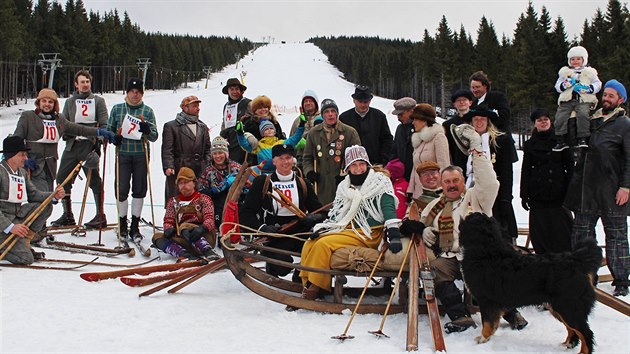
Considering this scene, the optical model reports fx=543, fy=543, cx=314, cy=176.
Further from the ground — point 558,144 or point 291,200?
point 558,144

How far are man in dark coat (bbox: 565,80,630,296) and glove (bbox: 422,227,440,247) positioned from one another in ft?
5.46

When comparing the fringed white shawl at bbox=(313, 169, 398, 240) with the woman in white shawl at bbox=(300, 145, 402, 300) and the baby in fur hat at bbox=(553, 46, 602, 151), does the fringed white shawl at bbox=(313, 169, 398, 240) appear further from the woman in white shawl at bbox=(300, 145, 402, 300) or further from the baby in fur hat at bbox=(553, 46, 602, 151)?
the baby in fur hat at bbox=(553, 46, 602, 151)

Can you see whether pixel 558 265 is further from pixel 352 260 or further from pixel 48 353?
pixel 48 353

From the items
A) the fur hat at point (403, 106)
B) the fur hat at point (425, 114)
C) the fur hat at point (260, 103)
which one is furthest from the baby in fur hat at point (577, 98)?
the fur hat at point (260, 103)

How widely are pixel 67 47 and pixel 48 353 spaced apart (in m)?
50.3

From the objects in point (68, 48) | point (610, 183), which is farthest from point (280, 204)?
point (68, 48)

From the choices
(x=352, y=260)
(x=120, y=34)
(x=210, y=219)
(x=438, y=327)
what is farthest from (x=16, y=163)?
(x=120, y=34)

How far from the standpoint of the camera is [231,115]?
7.33 m

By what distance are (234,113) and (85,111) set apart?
194 cm

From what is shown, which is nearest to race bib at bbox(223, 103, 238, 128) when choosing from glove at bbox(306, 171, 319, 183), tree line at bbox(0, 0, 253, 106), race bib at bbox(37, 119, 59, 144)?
glove at bbox(306, 171, 319, 183)

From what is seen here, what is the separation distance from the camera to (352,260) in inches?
165

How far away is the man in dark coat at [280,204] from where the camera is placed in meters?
5.15

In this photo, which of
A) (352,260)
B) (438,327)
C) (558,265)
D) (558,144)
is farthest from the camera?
(558,144)

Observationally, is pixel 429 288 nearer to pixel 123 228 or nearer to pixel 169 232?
pixel 169 232
